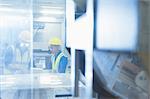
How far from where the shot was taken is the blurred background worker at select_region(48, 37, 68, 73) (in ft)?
6.49

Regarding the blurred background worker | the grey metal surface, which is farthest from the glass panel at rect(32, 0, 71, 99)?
the grey metal surface

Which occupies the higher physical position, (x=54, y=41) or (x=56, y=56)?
(x=54, y=41)

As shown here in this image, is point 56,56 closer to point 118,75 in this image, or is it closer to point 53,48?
point 53,48

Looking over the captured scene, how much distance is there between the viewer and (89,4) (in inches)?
18.7

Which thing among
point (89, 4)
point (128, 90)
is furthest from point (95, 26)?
point (128, 90)

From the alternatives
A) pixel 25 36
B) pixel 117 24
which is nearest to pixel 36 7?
pixel 25 36

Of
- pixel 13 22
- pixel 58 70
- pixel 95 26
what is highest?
pixel 13 22

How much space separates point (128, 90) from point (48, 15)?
6.71ft

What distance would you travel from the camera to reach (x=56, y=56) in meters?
2.12

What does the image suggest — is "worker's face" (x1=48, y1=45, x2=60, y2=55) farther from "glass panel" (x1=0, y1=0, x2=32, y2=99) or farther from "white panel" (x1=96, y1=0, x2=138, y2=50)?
"white panel" (x1=96, y1=0, x2=138, y2=50)

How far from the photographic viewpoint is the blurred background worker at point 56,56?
1.98 meters

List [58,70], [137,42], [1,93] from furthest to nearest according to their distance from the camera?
1. [58,70]
2. [1,93]
3. [137,42]

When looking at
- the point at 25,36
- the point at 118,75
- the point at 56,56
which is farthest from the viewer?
the point at 25,36

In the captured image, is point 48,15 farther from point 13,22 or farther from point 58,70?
point 58,70
